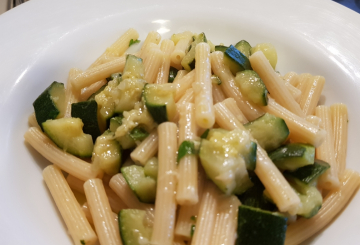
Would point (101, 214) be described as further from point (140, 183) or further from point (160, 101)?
point (160, 101)

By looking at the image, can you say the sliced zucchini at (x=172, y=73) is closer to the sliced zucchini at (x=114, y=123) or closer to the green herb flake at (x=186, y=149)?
the sliced zucchini at (x=114, y=123)

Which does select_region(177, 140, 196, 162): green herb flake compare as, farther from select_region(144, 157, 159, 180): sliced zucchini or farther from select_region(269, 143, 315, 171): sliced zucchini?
select_region(269, 143, 315, 171): sliced zucchini

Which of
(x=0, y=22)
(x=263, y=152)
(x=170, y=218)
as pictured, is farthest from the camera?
(x=0, y=22)

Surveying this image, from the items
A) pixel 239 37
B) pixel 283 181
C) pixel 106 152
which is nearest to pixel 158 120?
pixel 106 152

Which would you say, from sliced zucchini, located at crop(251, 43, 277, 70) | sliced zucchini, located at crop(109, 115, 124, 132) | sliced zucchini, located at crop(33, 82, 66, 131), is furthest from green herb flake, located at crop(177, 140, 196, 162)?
sliced zucchini, located at crop(251, 43, 277, 70)

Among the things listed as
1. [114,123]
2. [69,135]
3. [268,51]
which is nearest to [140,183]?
[114,123]

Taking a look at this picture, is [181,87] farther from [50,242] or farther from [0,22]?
[0,22]
